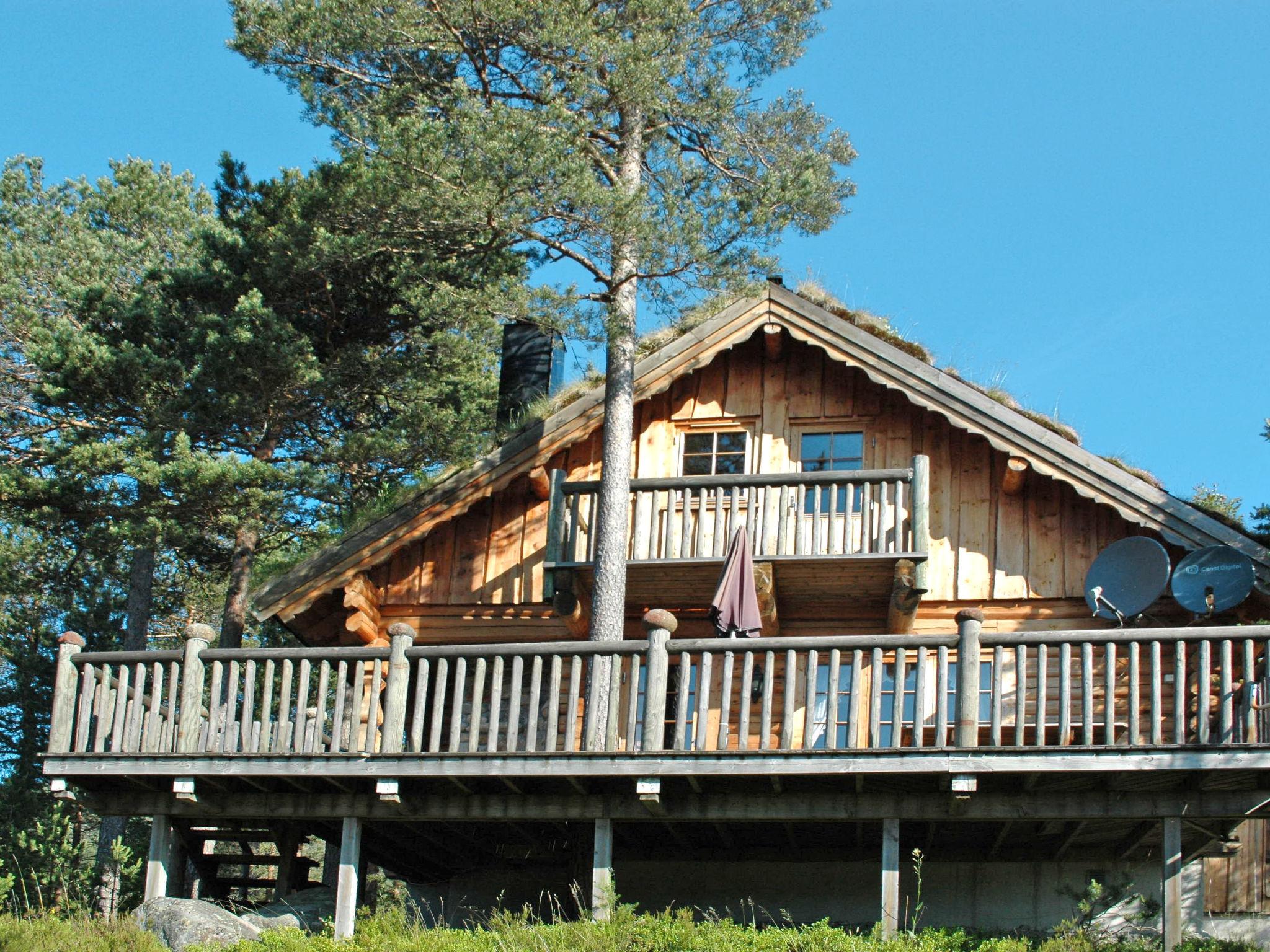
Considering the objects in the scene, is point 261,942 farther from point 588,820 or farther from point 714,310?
point 714,310

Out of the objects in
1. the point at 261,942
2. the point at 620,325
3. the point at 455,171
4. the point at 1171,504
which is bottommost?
the point at 261,942

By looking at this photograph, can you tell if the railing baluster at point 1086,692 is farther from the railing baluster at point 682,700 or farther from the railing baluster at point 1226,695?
the railing baluster at point 682,700

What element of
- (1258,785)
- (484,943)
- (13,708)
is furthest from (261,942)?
(13,708)

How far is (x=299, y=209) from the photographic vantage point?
915 inches

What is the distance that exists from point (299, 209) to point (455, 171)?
5299 millimetres

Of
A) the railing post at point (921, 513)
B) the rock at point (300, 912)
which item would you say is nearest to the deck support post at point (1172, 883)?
the railing post at point (921, 513)

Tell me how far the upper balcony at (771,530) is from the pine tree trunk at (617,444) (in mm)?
383

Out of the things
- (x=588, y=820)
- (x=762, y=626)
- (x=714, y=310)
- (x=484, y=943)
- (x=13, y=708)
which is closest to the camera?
(x=484, y=943)

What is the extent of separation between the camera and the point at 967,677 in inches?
630

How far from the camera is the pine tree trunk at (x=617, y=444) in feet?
60.8

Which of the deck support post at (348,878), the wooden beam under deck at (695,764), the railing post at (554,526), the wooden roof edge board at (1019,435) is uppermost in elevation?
the wooden roof edge board at (1019,435)

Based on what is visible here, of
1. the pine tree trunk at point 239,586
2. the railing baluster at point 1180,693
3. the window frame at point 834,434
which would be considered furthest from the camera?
the pine tree trunk at point 239,586

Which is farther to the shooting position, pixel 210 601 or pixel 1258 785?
pixel 210 601

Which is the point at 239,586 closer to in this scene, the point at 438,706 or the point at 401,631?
the point at 401,631
